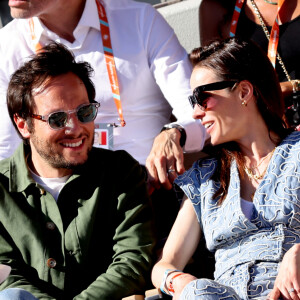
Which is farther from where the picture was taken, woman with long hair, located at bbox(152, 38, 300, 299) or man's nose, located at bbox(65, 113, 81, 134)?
man's nose, located at bbox(65, 113, 81, 134)

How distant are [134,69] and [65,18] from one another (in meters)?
0.58

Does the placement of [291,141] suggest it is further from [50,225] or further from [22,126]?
[22,126]

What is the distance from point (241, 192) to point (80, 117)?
0.89m

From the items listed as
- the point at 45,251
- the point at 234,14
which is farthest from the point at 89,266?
the point at 234,14

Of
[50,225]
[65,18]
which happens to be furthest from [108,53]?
[50,225]

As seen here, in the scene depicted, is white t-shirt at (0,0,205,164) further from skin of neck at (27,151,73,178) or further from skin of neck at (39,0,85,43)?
skin of neck at (27,151,73,178)

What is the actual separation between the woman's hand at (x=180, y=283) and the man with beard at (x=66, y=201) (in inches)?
11.6

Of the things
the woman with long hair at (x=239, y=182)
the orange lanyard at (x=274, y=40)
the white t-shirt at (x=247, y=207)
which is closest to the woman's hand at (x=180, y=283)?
the woman with long hair at (x=239, y=182)

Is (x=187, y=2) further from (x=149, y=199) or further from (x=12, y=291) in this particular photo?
(x=12, y=291)

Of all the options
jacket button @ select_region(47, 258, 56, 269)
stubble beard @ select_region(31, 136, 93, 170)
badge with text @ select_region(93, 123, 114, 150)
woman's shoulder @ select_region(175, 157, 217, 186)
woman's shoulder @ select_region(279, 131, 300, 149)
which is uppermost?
woman's shoulder @ select_region(279, 131, 300, 149)

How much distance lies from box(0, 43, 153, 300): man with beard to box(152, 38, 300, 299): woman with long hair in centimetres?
21

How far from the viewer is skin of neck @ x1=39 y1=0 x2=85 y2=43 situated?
14.8 ft

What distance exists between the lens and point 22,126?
380 cm

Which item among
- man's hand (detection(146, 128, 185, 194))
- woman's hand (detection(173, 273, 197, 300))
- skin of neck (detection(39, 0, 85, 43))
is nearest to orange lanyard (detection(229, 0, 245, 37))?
skin of neck (detection(39, 0, 85, 43))
